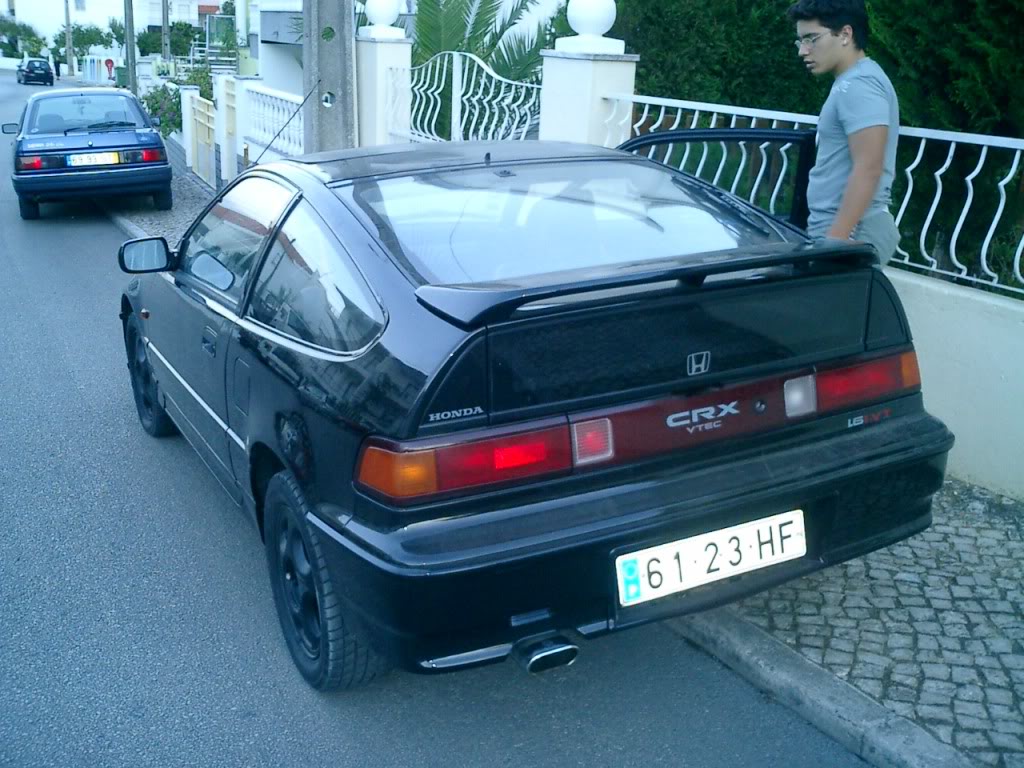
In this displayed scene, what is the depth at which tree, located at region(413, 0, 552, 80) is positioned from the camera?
1191 centimetres

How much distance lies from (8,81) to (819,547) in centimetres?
6889

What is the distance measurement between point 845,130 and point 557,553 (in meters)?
2.50

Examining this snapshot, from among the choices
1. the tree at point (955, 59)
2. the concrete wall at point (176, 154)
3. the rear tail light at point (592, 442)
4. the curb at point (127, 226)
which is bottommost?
the curb at point (127, 226)

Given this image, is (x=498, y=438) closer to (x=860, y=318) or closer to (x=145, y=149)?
(x=860, y=318)

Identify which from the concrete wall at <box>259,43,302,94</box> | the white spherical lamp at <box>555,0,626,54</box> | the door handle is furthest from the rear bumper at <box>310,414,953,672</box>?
the concrete wall at <box>259,43,302,94</box>

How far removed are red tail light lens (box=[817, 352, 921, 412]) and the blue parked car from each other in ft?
39.2

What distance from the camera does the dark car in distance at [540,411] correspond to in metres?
2.80

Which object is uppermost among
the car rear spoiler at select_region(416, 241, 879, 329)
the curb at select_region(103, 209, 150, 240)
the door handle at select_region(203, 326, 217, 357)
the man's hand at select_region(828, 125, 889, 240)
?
the man's hand at select_region(828, 125, 889, 240)

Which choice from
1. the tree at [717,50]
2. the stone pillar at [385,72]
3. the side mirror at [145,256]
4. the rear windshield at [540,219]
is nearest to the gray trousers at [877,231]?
the rear windshield at [540,219]

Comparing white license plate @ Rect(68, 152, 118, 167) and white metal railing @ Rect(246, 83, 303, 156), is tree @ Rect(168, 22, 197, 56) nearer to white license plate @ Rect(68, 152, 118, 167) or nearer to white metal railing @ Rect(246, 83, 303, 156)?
white license plate @ Rect(68, 152, 118, 167)

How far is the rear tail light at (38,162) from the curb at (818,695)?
12006 millimetres

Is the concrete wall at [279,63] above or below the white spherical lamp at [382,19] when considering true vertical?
below

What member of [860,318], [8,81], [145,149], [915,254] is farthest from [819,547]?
[8,81]

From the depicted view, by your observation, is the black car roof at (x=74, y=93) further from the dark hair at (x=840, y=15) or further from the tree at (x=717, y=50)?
the dark hair at (x=840, y=15)
